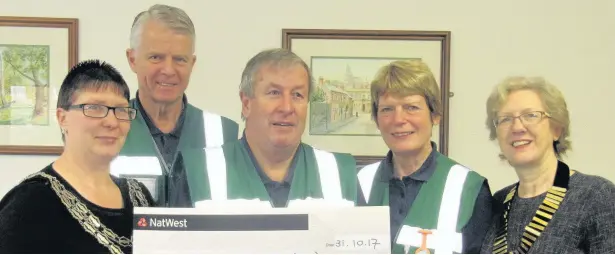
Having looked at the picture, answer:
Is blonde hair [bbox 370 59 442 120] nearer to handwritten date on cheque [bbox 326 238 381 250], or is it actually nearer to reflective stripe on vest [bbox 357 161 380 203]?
reflective stripe on vest [bbox 357 161 380 203]

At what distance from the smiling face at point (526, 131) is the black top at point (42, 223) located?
3.12ft

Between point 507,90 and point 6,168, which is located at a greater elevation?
point 507,90

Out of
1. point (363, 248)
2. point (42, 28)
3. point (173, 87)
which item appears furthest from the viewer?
point (42, 28)

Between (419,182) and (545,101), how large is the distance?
0.39m

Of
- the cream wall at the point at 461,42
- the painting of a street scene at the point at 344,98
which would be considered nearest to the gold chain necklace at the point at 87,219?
the cream wall at the point at 461,42

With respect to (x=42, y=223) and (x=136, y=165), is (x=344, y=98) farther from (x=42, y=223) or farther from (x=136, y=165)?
(x=42, y=223)

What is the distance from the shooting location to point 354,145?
8.79 ft

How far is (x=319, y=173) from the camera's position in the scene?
5.21ft

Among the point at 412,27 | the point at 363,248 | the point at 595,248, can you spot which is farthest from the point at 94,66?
the point at 412,27

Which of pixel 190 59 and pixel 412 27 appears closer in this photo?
pixel 190 59

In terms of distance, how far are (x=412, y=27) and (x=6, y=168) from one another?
184 cm

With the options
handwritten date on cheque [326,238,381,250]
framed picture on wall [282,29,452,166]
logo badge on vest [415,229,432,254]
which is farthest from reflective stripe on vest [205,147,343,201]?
framed picture on wall [282,29,452,166]

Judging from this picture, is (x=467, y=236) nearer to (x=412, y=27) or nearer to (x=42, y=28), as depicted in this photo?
(x=412, y=27)

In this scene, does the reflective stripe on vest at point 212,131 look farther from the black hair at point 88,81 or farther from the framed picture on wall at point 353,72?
the framed picture on wall at point 353,72
